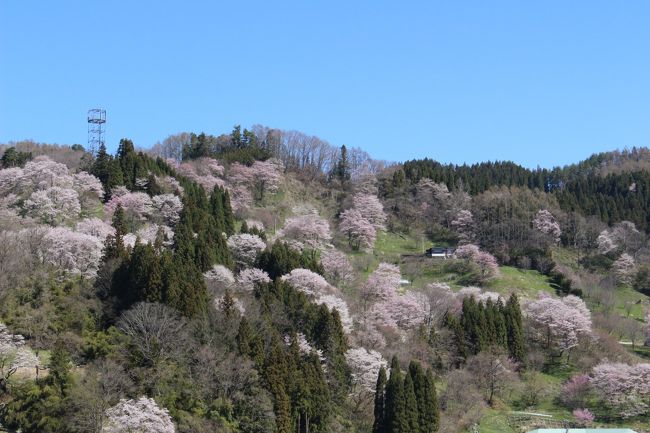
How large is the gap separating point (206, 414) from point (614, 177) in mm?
80420

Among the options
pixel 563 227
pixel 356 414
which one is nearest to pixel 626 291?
pixel 563 227

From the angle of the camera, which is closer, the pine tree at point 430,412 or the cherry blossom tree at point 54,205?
the pine tree at point 430,412

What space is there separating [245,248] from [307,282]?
7850mm

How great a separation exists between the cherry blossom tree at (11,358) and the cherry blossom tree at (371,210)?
5049 cm

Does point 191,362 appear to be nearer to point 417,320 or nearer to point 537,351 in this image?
point 417,320

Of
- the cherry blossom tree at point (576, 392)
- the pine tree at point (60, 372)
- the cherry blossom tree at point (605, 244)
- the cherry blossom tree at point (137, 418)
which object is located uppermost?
the cherry blossom tree at point (605, 244)

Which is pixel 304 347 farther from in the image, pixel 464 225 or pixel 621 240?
pixel 621 240

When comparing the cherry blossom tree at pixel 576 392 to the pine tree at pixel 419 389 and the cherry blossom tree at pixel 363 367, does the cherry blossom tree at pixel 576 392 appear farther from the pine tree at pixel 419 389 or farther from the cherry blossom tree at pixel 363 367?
the pine tree at pixel 419 389

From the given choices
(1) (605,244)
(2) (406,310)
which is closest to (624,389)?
(2) (406,310)

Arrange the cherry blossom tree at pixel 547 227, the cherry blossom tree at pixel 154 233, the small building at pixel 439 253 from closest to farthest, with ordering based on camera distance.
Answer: the cherry blossom tree at pixel 154 233, the small building at pixel 439 253, the cherry blossom tree at pixel 547 227

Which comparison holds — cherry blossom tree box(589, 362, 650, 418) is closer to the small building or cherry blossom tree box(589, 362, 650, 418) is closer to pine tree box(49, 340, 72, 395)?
the small building

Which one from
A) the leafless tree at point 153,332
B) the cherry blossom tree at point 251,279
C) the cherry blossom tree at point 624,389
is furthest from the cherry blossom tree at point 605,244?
the leafless tree at point 153,332

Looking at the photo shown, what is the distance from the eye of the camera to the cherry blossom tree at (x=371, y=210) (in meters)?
88.8

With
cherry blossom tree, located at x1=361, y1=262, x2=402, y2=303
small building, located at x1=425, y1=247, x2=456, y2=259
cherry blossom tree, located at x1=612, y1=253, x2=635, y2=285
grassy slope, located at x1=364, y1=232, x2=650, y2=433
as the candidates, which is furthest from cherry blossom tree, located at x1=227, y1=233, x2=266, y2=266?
cherry blossom tree, located at x1=612, y1=253, x2=635, y2=285
